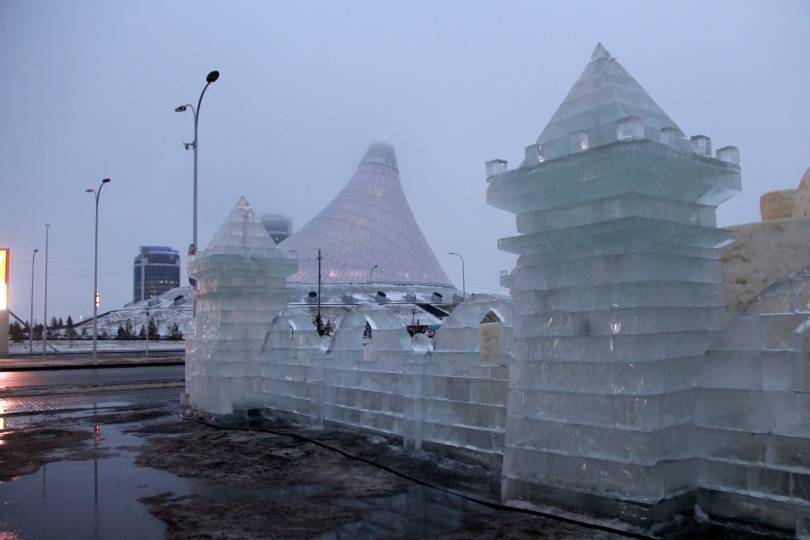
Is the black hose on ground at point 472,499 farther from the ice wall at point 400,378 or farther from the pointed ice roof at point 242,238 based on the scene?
the pointed ice roof at point 242,238

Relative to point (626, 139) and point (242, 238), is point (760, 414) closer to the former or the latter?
point (626, 139)

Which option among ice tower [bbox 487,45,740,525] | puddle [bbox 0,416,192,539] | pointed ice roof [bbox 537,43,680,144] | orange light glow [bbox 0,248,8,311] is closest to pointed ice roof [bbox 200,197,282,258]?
puddle [bbox 0,416,192,539]

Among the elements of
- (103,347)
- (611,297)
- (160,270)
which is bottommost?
(103,347)

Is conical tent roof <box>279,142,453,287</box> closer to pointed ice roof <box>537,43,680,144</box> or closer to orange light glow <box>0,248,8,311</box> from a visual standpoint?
orange light glow <box>0,248,8,311</box>

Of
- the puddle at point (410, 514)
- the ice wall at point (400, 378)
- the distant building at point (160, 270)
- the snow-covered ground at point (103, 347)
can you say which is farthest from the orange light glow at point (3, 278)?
the distant building at point (160, 270)

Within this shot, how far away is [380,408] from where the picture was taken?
855cm

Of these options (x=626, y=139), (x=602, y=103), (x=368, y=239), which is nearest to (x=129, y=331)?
(x=368, y=239)

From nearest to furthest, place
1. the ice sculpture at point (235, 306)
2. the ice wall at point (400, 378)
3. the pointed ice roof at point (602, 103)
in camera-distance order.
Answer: the pointed ice roof at point (602, 103)
the ice wall at point (400, 378)
the ice sculpture at point (235, 306)

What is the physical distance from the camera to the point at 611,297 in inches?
194

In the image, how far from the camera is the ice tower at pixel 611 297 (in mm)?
4699

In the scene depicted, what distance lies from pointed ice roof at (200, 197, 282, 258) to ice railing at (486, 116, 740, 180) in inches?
279

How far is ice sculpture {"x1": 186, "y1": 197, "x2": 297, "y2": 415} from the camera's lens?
11180 mm

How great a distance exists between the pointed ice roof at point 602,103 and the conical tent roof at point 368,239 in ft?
255

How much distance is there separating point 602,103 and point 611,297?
1565 millimetres
